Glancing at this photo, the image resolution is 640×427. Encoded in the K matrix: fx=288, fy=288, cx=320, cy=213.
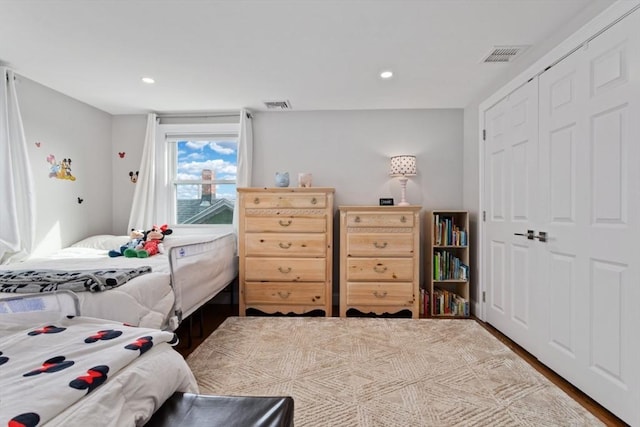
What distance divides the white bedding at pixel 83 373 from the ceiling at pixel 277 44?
5.77ft

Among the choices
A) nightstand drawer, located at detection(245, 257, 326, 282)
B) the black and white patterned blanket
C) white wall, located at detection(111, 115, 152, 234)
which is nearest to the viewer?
the black and white patterned blanket

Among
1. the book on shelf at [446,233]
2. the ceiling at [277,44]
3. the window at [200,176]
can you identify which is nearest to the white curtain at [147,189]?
the window at [200,176]

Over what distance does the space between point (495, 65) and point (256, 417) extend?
113 inches

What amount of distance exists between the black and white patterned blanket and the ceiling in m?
1.56

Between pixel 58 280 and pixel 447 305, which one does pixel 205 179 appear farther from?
pixel 447 305

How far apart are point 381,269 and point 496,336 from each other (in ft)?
3.67

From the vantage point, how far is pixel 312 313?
308 cm

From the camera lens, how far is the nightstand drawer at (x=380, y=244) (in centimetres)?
291

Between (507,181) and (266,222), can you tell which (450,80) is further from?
(266,222)

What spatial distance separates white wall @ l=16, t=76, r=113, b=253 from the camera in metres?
2.67

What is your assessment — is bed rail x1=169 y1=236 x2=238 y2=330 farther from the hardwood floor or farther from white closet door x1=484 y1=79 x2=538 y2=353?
white closet door x1=484 y1=79 x2=538 y2=353

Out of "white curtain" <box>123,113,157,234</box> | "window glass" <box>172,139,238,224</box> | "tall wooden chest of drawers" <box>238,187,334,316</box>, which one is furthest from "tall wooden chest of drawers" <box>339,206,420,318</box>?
"white curtain" <box>123,113,157,234</box>

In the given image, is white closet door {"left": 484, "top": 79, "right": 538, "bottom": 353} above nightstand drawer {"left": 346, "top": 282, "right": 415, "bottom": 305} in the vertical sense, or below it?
above

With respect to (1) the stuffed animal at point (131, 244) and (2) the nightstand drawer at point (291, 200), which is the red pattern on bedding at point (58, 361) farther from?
(2) the nightstand drawer at point (291, 200)
